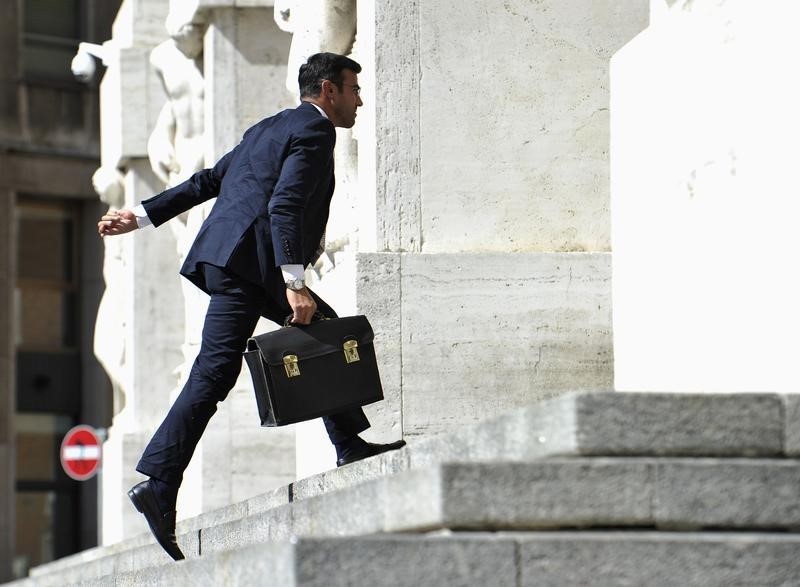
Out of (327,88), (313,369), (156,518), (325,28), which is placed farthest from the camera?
(325,28)

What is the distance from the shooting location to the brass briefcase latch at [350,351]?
22.1ft

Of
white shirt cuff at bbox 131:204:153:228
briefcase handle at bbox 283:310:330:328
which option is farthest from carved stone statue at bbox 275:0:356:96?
briefcase handle at bbox 283:310:330:328

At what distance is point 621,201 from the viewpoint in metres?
6.50

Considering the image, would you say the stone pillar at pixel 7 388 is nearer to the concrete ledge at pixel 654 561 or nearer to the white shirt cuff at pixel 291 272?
the white shirt cuff at pixel 291 272

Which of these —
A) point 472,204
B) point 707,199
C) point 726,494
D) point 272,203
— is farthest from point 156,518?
point 472,204

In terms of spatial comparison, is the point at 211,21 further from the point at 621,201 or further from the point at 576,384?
the point at 621,201

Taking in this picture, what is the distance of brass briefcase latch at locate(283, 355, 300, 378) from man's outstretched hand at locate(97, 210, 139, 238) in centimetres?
100

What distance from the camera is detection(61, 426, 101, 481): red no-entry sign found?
19.6 metres

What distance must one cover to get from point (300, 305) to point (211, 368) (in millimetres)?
381

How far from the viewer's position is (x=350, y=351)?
6758 millimetres

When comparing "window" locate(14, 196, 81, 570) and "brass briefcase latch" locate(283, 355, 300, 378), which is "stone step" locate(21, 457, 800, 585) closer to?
"brass briefcase latch" locate(283, 355, 300, 378)

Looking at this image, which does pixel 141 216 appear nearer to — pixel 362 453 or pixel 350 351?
pixel 350 351

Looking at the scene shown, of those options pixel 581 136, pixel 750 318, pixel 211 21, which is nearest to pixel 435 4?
pixel 581 136

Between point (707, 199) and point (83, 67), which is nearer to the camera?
point (707, 199)
